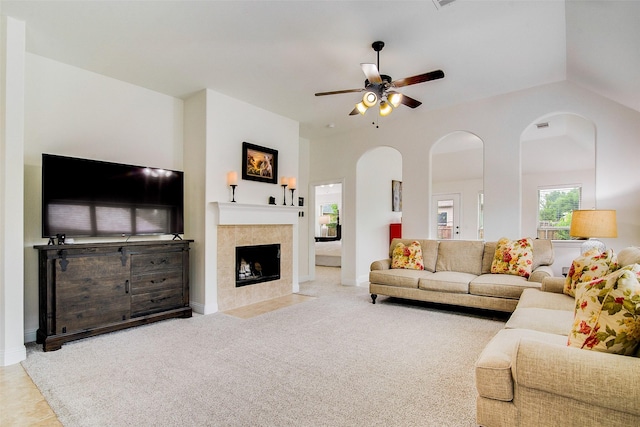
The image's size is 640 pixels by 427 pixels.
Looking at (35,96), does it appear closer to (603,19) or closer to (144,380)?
(144,380)

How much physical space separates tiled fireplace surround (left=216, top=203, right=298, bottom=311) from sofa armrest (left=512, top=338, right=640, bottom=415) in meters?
3.68

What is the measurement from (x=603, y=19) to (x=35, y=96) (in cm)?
532

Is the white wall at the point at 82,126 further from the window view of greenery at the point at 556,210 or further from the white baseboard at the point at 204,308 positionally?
the window view of greenery at the point at 556,210

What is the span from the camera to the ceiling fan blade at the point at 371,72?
2.91 meters

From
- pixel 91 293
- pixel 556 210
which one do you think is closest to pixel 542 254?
pixel 556 210

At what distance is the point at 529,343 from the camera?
1490mm

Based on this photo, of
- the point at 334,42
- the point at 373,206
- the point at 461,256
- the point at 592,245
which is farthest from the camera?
the point at 373,206

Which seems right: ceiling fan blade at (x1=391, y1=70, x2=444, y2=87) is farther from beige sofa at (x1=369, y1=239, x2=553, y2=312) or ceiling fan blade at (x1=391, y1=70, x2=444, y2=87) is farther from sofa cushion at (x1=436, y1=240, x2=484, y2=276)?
sofa cushion at (x1=436, y1=240, x2=484, y2=276)

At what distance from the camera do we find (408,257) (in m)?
4.83

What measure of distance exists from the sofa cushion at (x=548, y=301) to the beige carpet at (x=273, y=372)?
1.86ft

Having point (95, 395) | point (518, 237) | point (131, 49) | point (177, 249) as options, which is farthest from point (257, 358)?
point (518, 237)

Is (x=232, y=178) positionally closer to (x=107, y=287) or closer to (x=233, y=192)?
(x=233, y=192)

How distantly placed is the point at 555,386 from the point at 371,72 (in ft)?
8.69

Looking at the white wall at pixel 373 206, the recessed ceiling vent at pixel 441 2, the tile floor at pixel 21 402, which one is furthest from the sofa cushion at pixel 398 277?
the tile floor at pixel 21 402
